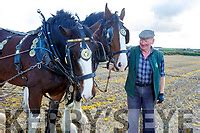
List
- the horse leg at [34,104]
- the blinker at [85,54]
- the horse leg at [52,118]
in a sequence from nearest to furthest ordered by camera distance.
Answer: the blinker at [85,54] < the horse leg at [34,104] < the horse leg at [52,118]

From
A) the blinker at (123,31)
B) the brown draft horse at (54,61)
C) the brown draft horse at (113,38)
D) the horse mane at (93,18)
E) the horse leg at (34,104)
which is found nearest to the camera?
the brown draft horse at (54,61)

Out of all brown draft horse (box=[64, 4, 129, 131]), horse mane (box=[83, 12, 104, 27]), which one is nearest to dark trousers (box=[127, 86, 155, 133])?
brown draft horse (box=[64, 4, 129, 131])

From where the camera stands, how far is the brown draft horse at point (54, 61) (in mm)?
4891

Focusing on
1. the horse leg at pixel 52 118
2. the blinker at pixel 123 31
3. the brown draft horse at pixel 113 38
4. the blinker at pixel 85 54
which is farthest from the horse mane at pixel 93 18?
the blinker at pixel 85 54

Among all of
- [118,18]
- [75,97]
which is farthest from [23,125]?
[118,18]

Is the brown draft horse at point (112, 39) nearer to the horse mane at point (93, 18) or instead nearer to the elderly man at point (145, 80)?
the horse mane at point (93, 18)

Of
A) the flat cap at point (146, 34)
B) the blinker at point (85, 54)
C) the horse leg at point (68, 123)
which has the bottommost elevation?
the horse leg at point (68, 123)

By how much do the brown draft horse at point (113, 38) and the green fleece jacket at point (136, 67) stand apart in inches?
33.3

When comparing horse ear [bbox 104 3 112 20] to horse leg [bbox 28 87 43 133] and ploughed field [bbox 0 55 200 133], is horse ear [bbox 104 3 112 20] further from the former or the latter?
horse leg [bbox 28 87 43 133]

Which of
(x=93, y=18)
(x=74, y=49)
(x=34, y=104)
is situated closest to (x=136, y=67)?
(x=74, y=49)

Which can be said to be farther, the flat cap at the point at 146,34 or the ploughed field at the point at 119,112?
the ploughed field at the point at 119,112

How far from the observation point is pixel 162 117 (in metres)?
7.44

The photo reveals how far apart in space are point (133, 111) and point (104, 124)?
1.69 metres

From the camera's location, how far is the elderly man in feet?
16.6
